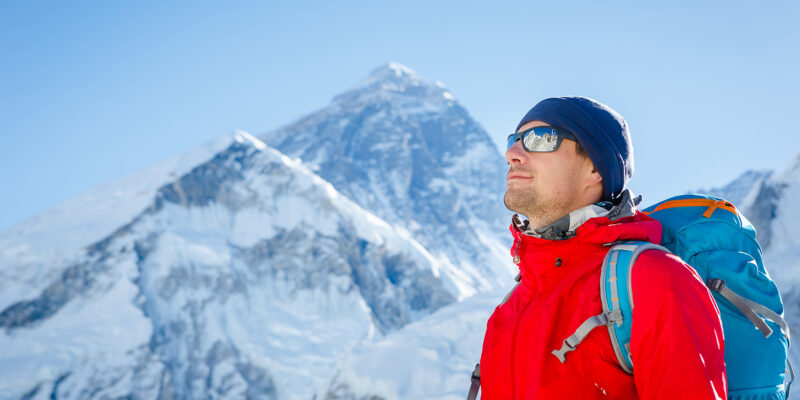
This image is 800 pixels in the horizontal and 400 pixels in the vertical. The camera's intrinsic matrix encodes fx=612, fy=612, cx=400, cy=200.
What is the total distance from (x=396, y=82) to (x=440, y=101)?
1318cm

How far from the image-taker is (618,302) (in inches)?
69.0

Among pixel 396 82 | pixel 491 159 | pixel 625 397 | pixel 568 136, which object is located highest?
pixel 396 82

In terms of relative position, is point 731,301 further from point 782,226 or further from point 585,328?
point 782,226

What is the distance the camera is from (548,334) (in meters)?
1.96

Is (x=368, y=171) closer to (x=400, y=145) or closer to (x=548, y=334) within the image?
(x=400, y=145)

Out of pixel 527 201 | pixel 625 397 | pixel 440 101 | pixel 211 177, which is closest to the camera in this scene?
pixel 625 397

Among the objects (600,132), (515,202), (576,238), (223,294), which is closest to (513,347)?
(576,238)

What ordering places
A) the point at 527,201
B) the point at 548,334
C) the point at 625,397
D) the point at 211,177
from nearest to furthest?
the point at 625,397
the point at 548,334
the point at 527,201
the point at 211,177

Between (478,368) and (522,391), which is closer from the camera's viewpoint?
(522,391)

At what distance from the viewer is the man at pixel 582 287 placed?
62.7 inches

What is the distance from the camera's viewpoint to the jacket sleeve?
1.55 meters

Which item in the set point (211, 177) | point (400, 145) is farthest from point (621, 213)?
point (400, 145)

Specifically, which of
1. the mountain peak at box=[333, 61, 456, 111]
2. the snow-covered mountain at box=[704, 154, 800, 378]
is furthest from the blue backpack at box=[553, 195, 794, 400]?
the mountain peak at box=[333, 61, 456, 111]

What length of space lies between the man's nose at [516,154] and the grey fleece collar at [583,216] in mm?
280
